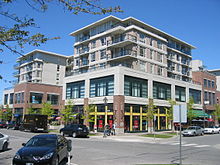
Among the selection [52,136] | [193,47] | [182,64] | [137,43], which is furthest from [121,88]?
[193,47]

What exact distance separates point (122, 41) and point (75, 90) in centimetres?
1280

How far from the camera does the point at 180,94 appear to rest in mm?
49312

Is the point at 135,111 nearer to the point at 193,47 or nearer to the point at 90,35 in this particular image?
the point at 90,35

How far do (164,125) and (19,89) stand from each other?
35.3 metres

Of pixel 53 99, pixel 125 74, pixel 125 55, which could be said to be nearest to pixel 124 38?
pixel 125 55

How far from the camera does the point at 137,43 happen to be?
43.5m

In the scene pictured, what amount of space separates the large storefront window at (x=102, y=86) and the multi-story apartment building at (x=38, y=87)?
10.3 metres

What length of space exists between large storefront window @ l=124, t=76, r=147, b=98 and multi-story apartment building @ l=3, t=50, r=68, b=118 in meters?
16.0

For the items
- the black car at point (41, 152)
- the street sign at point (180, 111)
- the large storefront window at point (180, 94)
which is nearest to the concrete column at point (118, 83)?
the large storefront window at point (180, 94)

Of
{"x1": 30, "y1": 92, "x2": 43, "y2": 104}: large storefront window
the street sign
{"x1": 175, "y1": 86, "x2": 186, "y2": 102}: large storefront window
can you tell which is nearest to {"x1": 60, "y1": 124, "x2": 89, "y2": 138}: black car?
the street sign

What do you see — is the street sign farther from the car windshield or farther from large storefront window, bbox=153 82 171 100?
large storefront window, bbox=153 82 171 100

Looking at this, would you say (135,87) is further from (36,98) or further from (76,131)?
(36,98)

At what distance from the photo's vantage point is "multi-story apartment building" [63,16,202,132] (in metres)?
36.7

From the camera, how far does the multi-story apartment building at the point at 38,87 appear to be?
54281mm
